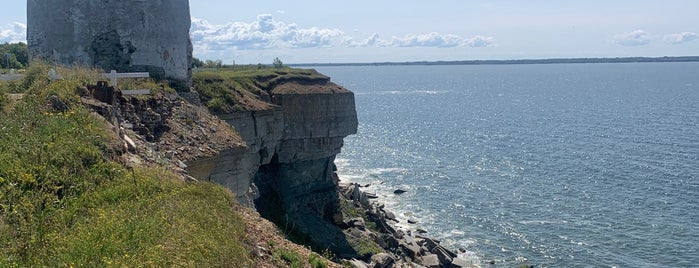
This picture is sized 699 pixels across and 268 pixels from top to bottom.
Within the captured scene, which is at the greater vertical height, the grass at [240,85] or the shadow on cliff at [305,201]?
the grass at [240,85]

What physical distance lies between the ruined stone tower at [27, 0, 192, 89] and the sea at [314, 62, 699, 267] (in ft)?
70.8

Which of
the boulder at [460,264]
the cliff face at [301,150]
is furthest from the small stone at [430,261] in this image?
the cliff face at [301,150]

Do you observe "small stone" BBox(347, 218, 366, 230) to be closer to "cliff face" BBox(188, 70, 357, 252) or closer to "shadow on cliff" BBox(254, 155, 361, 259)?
"shadow on cliff" BBox(254, 155, 361, 259)

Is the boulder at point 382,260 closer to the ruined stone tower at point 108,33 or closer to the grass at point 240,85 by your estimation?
the grass at point 240,85

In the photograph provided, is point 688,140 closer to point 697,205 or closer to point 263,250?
point 697,205

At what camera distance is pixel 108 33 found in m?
18.7

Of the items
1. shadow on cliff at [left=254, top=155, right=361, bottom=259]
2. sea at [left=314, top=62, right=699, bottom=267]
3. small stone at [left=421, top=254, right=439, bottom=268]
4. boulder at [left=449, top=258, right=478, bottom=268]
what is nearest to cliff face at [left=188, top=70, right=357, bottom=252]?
shadow on cliff at [left=254, top=155, right=361, bottom=259]

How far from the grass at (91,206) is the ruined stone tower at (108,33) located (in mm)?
6289

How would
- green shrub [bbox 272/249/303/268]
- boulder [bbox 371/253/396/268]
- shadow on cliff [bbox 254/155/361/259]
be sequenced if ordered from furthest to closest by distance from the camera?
shadow on cliff [bbox 254/155/361/259]
boulder [bbox 371/253/396/268]
green shrub [bbox 272/249/303/268]

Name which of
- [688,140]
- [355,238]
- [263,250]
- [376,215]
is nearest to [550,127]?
[688,140]

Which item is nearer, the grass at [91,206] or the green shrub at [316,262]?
the grass at [91,206]

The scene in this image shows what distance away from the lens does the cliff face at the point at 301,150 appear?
35000mm

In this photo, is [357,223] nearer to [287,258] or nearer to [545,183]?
[545,183]

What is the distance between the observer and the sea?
37031 millimetres
